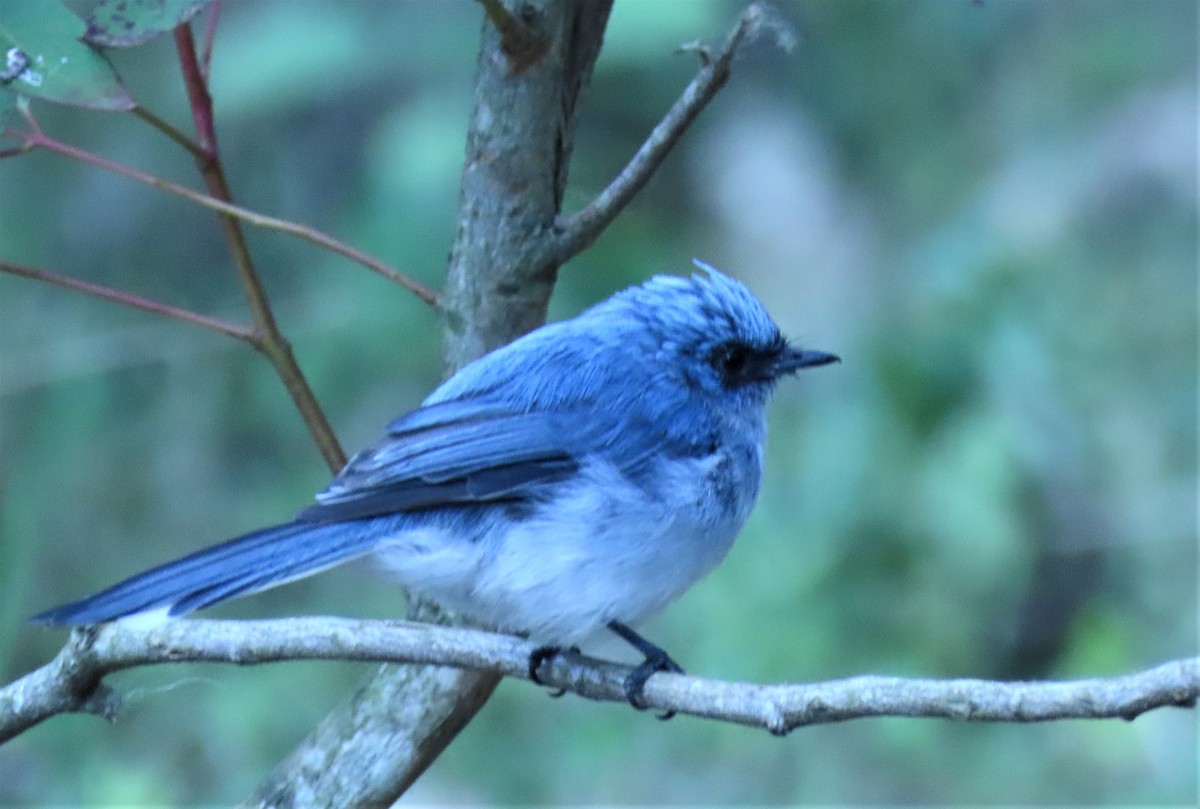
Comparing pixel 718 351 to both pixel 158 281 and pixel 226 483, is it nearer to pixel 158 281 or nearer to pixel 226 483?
pixel 226 483

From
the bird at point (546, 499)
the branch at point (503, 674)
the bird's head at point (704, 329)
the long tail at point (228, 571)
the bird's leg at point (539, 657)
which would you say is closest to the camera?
the branch at point (503, 674)

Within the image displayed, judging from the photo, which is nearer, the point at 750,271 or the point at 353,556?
the point at 353,556

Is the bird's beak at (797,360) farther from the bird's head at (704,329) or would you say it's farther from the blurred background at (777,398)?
the blurred background at (777,398)

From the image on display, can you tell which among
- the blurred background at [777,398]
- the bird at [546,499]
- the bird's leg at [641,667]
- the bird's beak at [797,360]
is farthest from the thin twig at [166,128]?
the blurred background at [777,398]

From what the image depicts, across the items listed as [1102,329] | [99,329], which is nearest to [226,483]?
[99,329]

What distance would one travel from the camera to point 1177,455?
5.70m

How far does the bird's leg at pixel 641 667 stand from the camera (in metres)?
2.46

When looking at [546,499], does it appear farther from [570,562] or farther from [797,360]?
[797,360]

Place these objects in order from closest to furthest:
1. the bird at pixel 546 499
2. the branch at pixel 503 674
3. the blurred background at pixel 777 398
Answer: the branch at pixel 503 674 < the bird at pixel 546 499 < the blurred background at pixel 777 398

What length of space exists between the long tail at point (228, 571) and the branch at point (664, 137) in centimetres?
67

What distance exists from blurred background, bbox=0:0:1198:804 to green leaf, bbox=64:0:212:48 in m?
1.99

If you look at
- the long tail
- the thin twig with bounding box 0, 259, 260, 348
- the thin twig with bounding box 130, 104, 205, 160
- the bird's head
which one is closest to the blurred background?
the bird's head

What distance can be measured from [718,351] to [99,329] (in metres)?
2.88

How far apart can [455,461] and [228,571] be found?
21.2 inches
